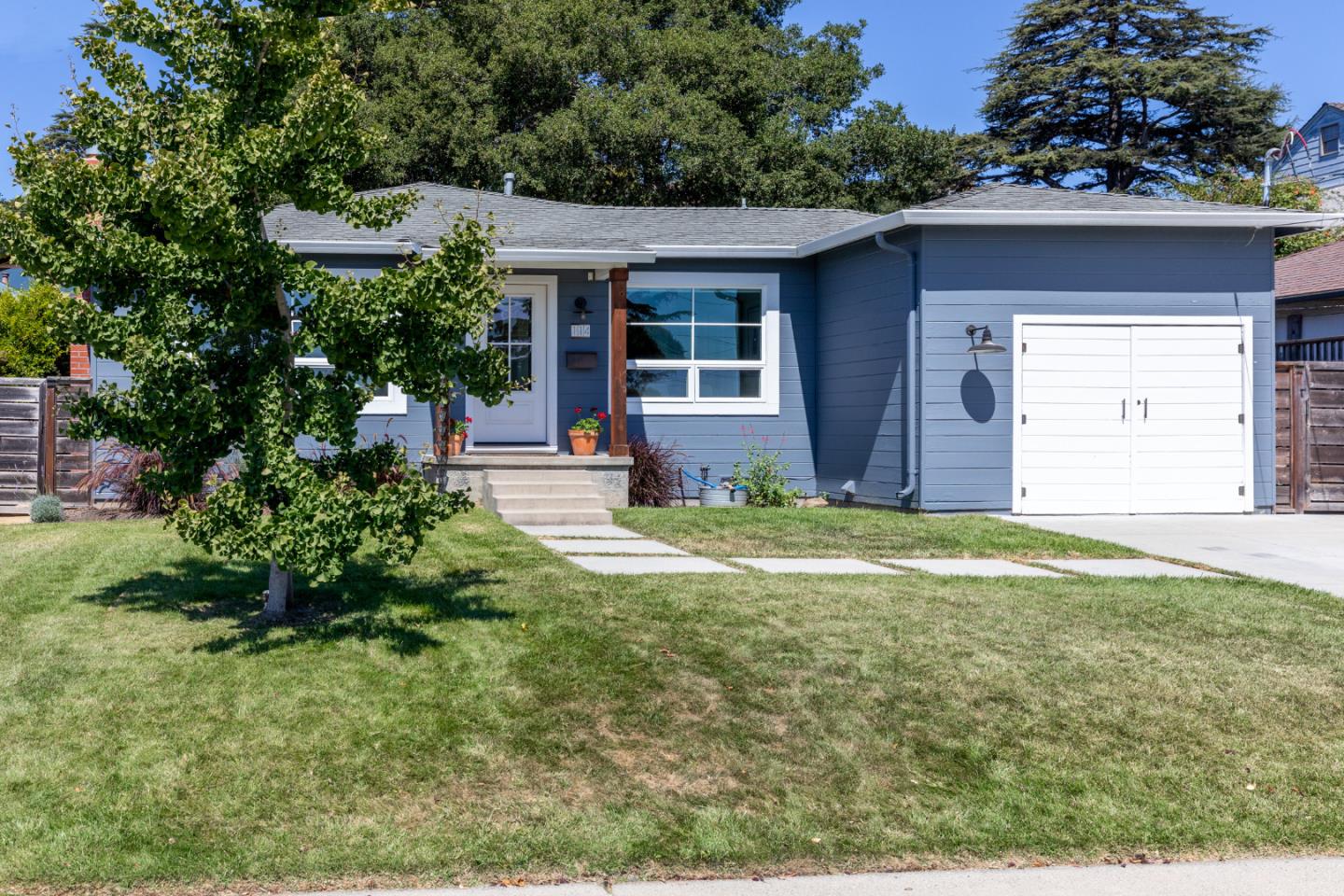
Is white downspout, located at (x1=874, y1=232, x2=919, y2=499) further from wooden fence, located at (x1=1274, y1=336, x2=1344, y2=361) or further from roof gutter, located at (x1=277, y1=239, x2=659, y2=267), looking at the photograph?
wooden fence, located at (x1=1274, y1=336, x2=1344, y2=361)

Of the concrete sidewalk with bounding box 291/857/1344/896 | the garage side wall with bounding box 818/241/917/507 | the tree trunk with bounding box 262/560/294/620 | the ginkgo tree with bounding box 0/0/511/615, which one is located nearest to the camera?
the concrete sidewalk with bounding box 291/857/1344/896

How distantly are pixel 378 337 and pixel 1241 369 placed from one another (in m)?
10.0

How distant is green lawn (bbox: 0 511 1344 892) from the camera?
3932mm

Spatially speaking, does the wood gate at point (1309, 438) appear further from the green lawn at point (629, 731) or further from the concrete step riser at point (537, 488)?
the concrete step riser at point (537, 488)

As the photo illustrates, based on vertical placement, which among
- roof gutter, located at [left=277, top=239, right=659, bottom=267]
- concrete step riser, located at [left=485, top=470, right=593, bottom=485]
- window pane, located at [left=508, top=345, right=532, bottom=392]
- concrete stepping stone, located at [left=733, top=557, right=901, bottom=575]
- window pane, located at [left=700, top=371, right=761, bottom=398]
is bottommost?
concrete stepping stone, located at [left=733, top=557, right=901, bottom=575]

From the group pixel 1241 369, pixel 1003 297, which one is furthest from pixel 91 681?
pixel 1241 369

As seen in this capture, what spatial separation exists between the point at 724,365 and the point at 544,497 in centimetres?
364

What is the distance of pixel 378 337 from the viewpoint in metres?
5.73

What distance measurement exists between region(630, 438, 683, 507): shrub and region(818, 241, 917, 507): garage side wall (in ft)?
6.31

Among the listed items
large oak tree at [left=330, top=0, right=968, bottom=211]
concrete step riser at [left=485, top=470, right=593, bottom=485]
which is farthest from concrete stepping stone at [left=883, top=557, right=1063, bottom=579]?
large oak tree at [left=330, top=0, right=968, bottom=211]

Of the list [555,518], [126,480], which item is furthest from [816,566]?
[126,480]

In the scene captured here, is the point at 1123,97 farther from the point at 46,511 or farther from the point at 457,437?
the point at 46,511

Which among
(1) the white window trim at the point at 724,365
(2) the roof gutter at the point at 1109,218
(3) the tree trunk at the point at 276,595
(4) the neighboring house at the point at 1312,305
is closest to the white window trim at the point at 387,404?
(1) the white window trim at the point at 724,365

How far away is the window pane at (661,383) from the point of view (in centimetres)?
1403
